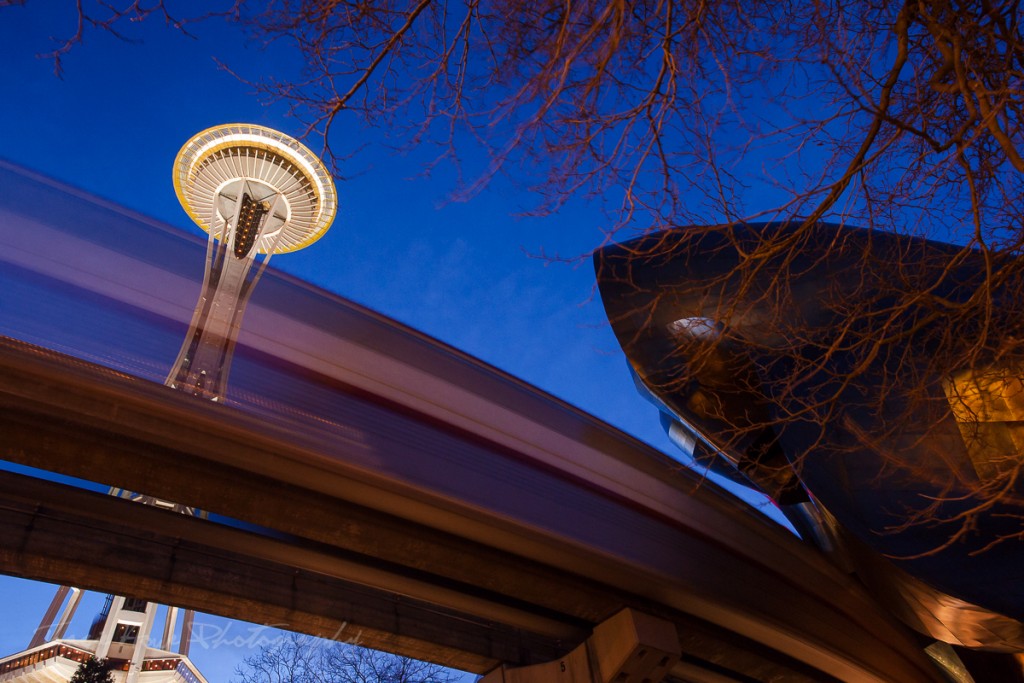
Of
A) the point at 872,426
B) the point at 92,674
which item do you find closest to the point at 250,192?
the point at 92,674

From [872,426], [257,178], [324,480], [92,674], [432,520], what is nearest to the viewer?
[324,480]

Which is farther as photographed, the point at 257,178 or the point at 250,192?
the point at 250,192

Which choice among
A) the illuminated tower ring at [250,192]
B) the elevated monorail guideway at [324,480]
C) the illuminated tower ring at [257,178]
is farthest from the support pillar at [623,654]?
the illuminated tower ring at [257,178]

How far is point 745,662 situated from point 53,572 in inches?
466

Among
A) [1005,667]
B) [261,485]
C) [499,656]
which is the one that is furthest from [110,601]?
[1005,667]

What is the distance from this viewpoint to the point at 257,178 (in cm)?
1548

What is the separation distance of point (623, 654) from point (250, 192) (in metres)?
13.5

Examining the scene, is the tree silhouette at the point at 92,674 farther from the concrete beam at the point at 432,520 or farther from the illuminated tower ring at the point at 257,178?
the concrete beam at the point at 432,520

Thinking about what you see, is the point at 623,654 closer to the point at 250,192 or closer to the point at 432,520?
the point at 432,520

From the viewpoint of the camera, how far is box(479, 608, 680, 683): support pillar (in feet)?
31.7

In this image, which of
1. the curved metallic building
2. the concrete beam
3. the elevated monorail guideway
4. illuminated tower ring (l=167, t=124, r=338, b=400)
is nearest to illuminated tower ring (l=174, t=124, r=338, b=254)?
illuminated tower ring (l=167, t=124, r=338, b=400)

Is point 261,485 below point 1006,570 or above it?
above

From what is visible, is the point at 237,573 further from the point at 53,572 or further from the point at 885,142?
the point at 885,142

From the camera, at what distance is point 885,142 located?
4.09 meters
